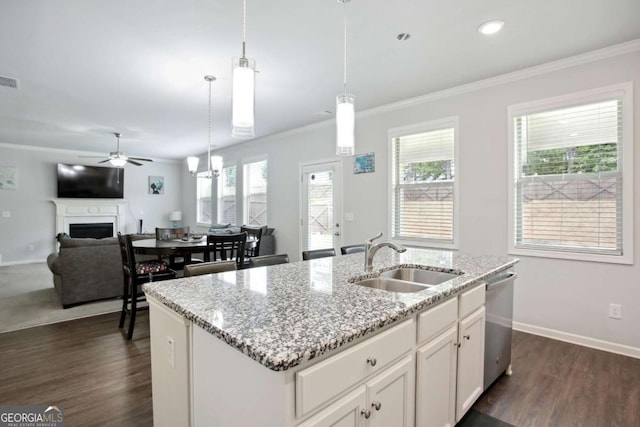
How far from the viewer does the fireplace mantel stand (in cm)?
746

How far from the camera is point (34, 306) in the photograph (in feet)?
13.3

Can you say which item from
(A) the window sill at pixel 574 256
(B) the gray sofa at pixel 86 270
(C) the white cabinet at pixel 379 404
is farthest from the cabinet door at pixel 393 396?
(B) the gray sofa at pixel 86 270

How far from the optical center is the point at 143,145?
722cm

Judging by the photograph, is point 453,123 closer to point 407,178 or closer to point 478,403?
point 407,178

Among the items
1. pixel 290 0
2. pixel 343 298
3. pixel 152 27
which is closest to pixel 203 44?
pixel 152 27

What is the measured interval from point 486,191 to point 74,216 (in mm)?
8617

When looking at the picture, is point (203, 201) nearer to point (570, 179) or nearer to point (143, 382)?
point (143, 382)

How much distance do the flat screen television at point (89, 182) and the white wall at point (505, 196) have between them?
6419 millimetres

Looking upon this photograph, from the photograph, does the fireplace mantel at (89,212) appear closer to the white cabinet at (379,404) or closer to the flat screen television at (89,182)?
the flat screen television at (89,182)

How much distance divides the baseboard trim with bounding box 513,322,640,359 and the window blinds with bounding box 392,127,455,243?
3.81 ft

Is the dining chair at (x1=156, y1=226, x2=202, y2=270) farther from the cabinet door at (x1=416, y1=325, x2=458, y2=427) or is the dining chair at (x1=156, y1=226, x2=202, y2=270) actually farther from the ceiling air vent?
the cabinet door at (x1=416, y1=325, x2=458, y2=427)

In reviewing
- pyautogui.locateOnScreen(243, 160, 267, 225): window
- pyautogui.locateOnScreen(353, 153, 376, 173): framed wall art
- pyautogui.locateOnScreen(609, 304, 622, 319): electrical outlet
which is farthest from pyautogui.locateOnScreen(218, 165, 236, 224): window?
pyautogui.locateOnScreen(609, 304, 622, 319): electrical outlet

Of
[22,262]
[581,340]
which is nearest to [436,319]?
[581,340]

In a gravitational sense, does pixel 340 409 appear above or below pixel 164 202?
below
